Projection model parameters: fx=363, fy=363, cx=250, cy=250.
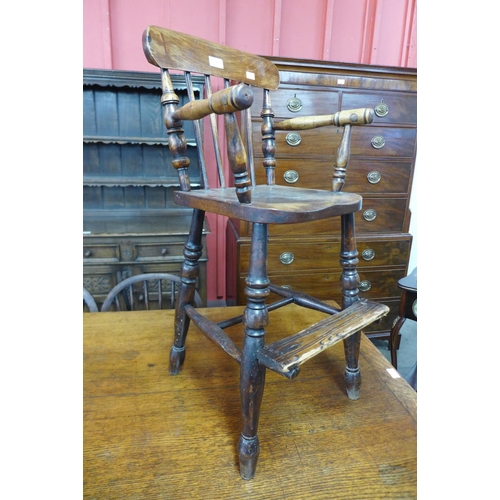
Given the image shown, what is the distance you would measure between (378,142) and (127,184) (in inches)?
47.5

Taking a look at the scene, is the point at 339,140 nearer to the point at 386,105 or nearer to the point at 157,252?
the point at 386,105

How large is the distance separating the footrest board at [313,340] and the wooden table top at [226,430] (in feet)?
0.71

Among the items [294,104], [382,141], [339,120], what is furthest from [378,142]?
[339,120]

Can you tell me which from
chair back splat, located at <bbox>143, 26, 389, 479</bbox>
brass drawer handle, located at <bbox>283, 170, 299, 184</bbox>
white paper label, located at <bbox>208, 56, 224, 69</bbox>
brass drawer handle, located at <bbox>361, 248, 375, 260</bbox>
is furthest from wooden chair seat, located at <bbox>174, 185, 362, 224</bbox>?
brass drawer handle, located at <bbox>361, 248, 375, 260</bbox>

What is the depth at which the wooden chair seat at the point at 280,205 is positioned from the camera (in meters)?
0.66

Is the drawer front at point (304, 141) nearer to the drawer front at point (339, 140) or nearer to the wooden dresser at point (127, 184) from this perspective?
the drawer front at point (339, 140)

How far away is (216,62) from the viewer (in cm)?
94

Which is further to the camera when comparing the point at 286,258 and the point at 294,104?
the point at 286,258

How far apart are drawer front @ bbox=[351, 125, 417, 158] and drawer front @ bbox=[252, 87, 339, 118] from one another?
17 centimetres

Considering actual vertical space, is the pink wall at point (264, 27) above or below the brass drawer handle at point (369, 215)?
above


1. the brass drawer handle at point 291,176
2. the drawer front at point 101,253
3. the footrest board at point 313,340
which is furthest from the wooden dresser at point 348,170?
the footrest board at point 313,340
